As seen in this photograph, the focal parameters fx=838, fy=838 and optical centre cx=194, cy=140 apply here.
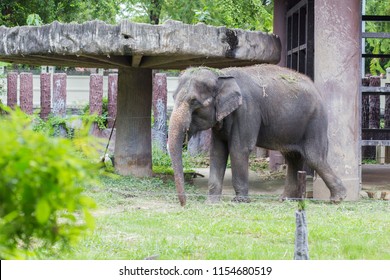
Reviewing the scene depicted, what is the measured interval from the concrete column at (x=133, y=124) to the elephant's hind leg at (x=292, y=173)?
2550 mm

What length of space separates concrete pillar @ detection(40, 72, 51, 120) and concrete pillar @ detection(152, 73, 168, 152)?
124 inches

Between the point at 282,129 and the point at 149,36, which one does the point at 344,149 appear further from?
the point at 149,36

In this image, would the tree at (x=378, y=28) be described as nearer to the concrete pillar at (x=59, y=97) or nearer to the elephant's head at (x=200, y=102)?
the concrete pillar at (x=59, y=97)

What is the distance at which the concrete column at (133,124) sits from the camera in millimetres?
12609

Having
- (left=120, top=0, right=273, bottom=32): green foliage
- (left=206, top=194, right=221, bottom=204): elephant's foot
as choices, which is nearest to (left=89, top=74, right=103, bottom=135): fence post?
(left=120, top=0, right=273, bottom=32): green foliage

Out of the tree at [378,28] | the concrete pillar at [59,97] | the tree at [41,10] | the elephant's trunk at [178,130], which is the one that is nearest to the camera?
the elephant's trunk at [178,130]

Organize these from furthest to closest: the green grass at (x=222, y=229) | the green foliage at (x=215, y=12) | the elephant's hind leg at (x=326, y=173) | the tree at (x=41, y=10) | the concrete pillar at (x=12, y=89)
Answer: the tree at (x=41, y=10) → the green foliage at (x=215, y=12) → the concrete pillar at (x=12, y=89) → the elephant's hind leg at (x=326, y=173) → the green grass at (x=222, y=229)

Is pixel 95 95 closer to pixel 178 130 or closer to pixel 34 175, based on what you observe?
pixel 178 130

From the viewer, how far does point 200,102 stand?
32.3 ft

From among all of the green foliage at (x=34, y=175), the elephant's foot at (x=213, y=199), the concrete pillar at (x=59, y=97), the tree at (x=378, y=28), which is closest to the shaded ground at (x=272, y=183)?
the elephant's foot at (x=213, y=199)

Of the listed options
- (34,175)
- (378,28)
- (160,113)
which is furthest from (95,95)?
(34,175)

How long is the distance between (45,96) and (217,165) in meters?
11.3

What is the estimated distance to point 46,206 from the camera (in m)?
2.57

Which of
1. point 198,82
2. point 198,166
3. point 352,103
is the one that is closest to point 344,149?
point 352,103
